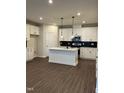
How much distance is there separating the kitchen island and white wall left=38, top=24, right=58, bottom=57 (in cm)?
222

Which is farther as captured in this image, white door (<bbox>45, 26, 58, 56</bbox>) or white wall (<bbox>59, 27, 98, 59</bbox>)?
white door (<bbox>45, 26, 58, 56</bbox>)

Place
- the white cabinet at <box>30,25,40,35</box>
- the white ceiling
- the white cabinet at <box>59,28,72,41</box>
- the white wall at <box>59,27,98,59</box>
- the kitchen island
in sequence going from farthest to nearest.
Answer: the white cabinet at <box>59,28,72,41</box> < the white wall at <box>59,27,98,59</box> < the white cabinet at <box>30,25,40,35</box> < the kitchen island < the white ceiling

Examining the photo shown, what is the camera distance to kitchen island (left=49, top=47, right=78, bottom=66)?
5.88 metres

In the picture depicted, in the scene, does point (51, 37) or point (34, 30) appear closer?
point (34, 30)

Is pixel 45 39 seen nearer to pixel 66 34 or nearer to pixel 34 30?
pixel 34 30

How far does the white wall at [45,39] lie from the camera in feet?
28.2

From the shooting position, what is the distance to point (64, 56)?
20.1 feet

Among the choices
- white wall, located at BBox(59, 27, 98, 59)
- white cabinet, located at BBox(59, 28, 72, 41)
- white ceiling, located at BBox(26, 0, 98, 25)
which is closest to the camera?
white ceiling, located at BBox(26, 0, 98, 25)

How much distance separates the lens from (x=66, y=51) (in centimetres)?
603

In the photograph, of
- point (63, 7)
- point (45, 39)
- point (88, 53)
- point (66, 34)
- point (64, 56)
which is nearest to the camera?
point (63, 7)

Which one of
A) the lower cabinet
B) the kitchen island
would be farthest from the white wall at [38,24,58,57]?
the lower cabinet

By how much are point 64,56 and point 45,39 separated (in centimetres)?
315

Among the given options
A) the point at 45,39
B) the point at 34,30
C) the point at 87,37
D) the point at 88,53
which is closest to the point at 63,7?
the point at 34,30

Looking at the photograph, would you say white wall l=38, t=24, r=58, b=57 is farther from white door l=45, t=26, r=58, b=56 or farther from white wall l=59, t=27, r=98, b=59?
white wall l=59, t=27, r=98, b=59
